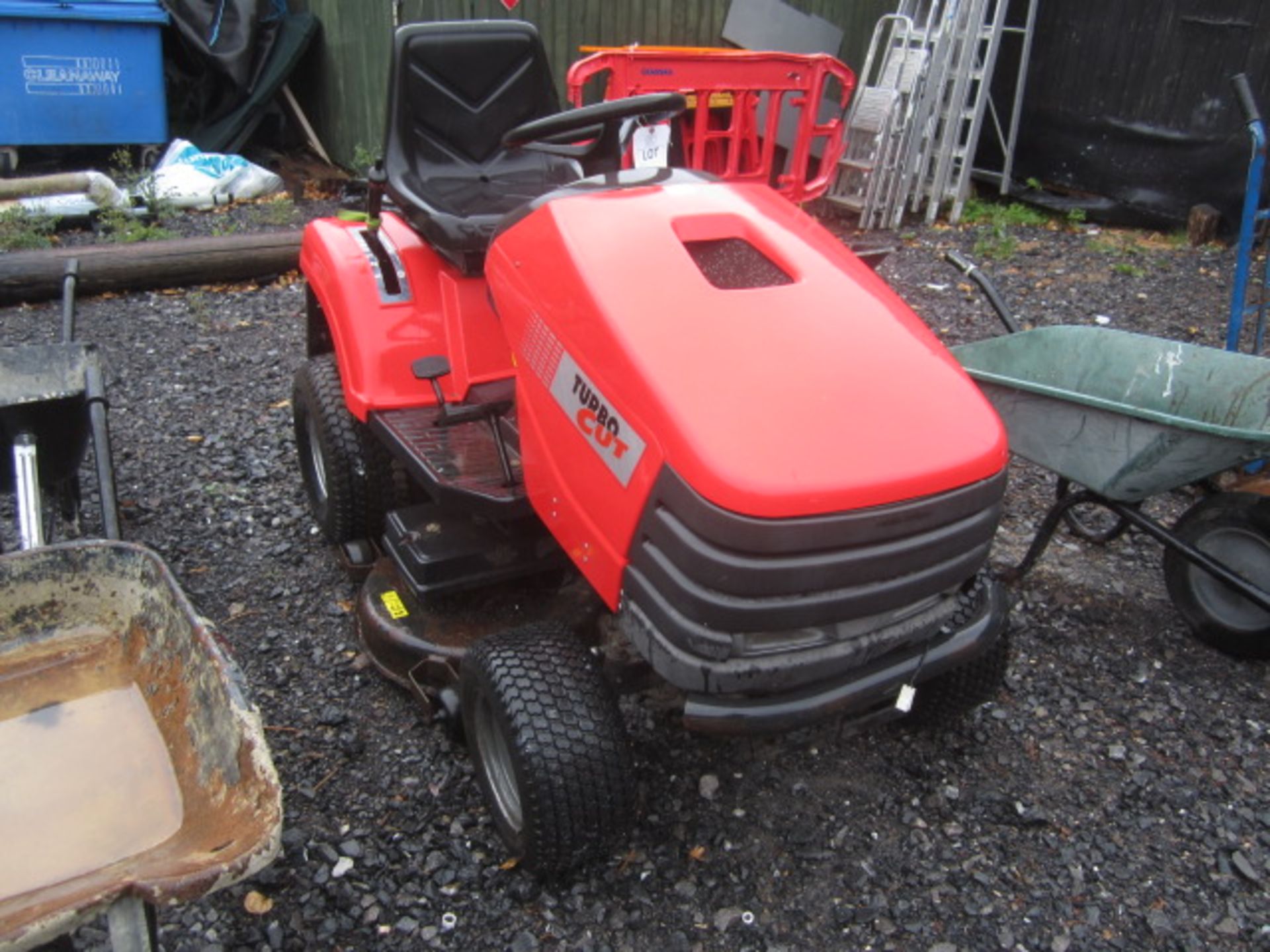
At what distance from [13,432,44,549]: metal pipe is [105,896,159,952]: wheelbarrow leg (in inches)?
40.0

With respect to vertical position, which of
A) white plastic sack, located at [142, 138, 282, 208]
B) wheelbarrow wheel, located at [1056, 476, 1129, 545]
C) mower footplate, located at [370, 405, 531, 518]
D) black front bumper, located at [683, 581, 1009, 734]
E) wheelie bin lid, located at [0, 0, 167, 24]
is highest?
wheelie bin lid, located at [0, 0, 167, 24]

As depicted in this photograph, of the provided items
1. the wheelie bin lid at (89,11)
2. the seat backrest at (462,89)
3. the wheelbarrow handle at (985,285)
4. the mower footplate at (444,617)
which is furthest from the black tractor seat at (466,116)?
the wheelie bin lid at (89,11)

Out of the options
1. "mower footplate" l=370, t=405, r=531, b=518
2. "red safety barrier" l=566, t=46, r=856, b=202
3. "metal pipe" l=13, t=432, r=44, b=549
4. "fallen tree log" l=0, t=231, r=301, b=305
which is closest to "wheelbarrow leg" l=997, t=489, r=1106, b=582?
"mower footplate" l=370, t=405, r=531, b=518

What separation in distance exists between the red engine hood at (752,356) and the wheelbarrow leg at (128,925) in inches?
39.8

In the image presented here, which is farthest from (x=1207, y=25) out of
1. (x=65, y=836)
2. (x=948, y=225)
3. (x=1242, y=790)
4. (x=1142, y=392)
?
(x=65, y=836)

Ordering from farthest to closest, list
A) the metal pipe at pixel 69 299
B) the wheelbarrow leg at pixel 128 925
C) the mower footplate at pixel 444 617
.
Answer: the metal pipe at pixel 69 299 < the mower footplate at pixel 444 617 < the wheelbarrow leg at pixel 128 925

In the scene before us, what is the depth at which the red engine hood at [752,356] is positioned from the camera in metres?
1.71

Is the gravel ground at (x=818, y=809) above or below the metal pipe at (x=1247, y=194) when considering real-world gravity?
below

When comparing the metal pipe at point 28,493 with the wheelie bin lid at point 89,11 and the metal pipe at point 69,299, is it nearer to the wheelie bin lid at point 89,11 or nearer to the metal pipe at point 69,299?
the metal pipe at point 69,299

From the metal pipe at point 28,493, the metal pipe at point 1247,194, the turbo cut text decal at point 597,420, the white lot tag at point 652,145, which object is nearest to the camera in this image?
the turbo cut text decal at point 597,420

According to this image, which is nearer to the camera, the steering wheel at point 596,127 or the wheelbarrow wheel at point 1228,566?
the steering wheel at point 596,127

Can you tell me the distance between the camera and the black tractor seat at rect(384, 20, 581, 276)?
293 cm

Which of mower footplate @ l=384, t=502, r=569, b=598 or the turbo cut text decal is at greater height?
the turbo cut text decal

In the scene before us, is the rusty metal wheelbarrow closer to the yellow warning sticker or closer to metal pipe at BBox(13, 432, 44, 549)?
metal pipe at BBox(13, 432, 44, 549)
